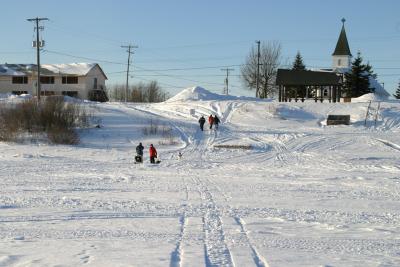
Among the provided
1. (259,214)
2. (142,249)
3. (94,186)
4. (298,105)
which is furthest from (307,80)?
(142,249)

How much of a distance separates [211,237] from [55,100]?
116 feet

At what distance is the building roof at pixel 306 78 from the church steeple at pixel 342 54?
23419 millimetres

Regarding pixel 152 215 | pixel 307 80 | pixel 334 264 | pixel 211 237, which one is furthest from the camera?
pixel 307 80

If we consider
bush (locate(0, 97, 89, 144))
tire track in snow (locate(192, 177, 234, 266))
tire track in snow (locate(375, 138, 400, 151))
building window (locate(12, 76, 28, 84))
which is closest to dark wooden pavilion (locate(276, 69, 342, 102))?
tire track in snow (locate(375, 138, 400, 151))

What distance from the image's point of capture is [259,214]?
12672mm

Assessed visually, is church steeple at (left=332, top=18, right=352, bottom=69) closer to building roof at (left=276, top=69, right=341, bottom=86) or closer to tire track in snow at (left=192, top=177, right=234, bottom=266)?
building roof at (left=276, top=69, right=341, bottom=86)

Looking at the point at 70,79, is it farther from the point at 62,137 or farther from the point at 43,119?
the point at 62,137

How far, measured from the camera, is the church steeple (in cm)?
8588

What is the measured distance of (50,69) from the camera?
281ft

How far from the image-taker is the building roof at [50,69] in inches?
3314

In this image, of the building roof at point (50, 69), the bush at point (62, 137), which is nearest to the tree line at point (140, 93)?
the building roof at point (50, 69)

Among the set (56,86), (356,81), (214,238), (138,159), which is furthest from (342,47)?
(214,238)

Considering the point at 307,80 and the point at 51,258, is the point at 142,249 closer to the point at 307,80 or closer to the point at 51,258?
the point at 51,258

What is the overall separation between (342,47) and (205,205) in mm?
76543
